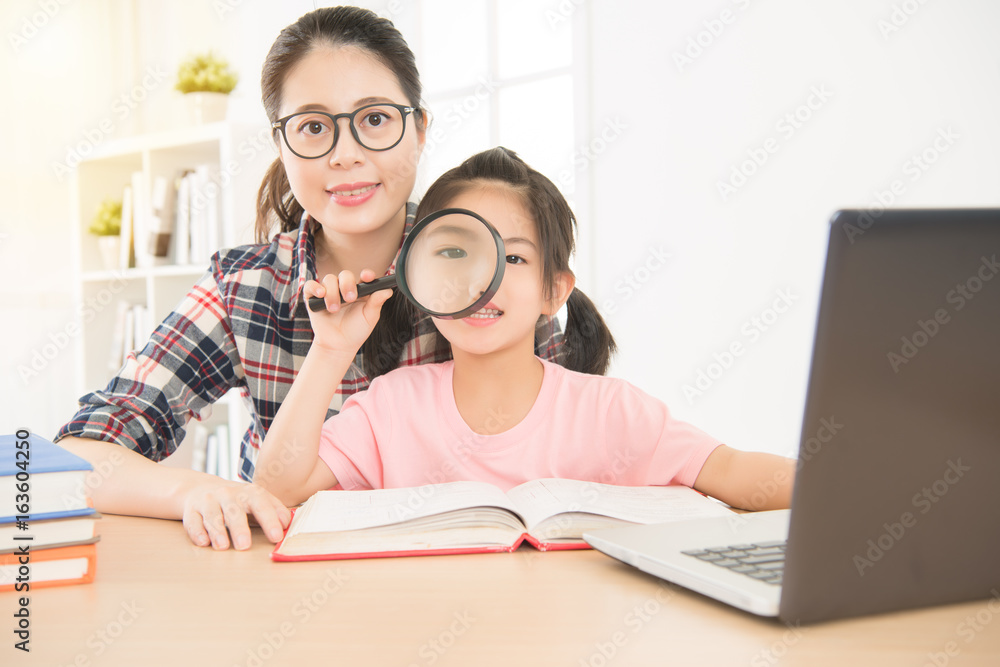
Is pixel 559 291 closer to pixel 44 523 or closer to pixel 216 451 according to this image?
pixel 44 523

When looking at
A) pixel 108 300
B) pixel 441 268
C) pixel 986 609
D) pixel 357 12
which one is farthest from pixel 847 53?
pixel 108 300

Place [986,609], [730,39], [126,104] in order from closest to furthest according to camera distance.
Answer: [986,609], [730,39], [126,104]

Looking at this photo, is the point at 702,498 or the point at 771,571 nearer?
the point at 771,571

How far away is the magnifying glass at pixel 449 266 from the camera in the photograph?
135 cm

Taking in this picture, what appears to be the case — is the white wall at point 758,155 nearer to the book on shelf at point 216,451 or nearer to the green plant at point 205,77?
the green plant at point 205,77

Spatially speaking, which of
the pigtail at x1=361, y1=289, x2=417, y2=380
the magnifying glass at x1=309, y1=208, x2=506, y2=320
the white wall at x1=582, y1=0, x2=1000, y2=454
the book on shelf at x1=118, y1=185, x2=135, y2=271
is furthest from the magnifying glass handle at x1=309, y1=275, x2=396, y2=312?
the book on shelf at x1=118, y1=185, x2=135, y2=271

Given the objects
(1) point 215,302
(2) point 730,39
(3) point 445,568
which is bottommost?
(3) point 445,568

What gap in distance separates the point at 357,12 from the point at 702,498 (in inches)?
54.9

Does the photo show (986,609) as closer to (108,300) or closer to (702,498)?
(702,498)

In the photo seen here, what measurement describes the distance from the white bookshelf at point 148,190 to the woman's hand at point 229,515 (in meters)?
2.78

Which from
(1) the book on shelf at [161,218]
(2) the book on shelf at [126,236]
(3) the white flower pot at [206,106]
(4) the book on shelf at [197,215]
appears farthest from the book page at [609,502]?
(2) the book on shelf at [126,236]

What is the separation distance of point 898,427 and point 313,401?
1044 millimetres

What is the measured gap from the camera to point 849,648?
2.37 feet

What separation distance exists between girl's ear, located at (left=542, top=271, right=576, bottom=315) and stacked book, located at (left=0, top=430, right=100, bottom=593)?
3.27 feet
